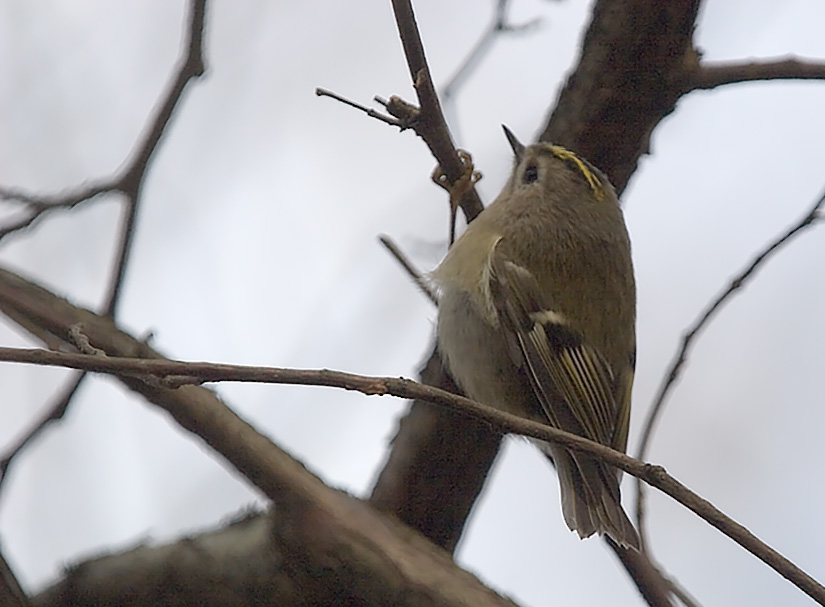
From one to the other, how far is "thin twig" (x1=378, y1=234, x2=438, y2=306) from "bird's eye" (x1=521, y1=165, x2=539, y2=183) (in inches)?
8.6

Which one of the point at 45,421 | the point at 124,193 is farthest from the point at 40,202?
A: the point at 45,421

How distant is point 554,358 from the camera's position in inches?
35.9

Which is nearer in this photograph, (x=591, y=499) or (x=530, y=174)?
(x=591, y=499)

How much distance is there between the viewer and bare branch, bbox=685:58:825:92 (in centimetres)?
88

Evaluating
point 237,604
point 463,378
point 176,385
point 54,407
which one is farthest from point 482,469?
point 176,385

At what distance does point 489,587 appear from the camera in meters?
0.88

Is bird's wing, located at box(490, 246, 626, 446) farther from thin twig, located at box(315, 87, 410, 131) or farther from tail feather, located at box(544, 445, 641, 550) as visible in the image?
thin twig, located at box(315, 87, 410, 131)

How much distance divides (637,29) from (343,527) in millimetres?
643

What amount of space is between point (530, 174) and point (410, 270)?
23 cm

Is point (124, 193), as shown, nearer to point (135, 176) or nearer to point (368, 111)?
point (135, 176)

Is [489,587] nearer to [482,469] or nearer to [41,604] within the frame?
[482,469]

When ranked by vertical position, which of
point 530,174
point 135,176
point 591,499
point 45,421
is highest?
point 530,174

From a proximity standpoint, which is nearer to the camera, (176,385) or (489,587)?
(176,385)

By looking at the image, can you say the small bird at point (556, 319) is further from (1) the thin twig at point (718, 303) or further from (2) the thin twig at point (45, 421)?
(2) the thin twig at point (45, 421)
